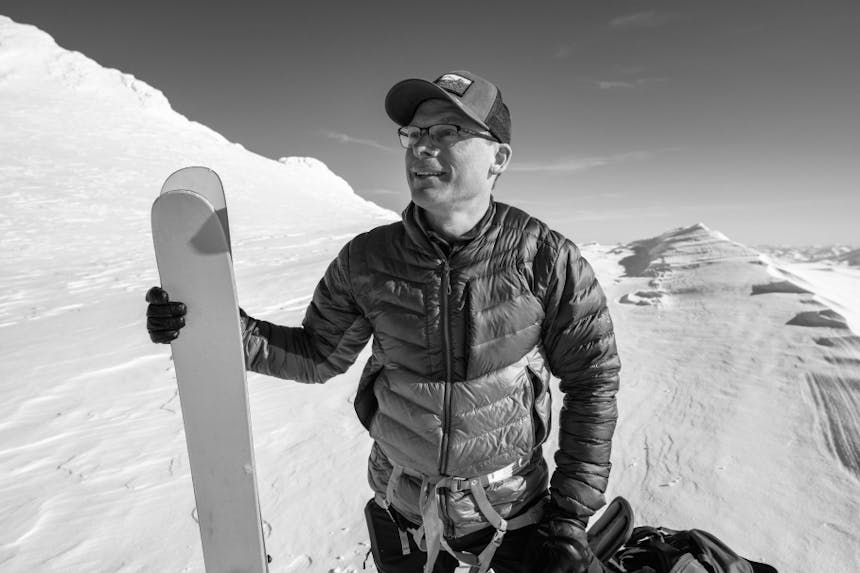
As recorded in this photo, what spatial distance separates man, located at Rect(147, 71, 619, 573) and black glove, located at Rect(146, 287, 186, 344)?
0.01 m

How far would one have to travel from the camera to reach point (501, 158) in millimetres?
1568

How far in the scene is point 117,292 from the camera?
888 centimetres

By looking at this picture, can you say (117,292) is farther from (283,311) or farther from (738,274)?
(738,274)

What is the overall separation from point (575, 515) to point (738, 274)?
826cm

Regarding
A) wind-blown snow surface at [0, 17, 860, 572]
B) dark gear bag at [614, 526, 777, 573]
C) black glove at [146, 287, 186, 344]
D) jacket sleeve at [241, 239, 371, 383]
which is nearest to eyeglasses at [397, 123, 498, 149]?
jacket sleeve at [241, 239, 371, 383]

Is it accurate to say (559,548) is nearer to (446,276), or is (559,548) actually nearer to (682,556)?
(682,556)

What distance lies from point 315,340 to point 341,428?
253 cm

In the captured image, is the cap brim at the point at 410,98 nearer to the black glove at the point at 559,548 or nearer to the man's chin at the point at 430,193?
the man's chin at the point at 430,193

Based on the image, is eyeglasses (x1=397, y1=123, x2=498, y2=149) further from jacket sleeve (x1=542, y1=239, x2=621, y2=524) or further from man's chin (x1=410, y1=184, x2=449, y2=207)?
jacket sleeve (x1=542, y1=239, x2=621, y2=524)

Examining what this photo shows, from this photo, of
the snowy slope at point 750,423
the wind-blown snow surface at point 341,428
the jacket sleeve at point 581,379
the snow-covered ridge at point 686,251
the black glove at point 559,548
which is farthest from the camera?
the snow-covered ridge at point 686,251

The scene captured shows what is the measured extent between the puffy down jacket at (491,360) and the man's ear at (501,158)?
0.17 meters

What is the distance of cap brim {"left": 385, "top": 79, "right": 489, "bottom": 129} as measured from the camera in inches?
52.9

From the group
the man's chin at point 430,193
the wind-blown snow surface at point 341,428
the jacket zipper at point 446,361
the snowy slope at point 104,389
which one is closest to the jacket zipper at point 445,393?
the jacket zipper at point 446,361

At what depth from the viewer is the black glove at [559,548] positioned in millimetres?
1340
